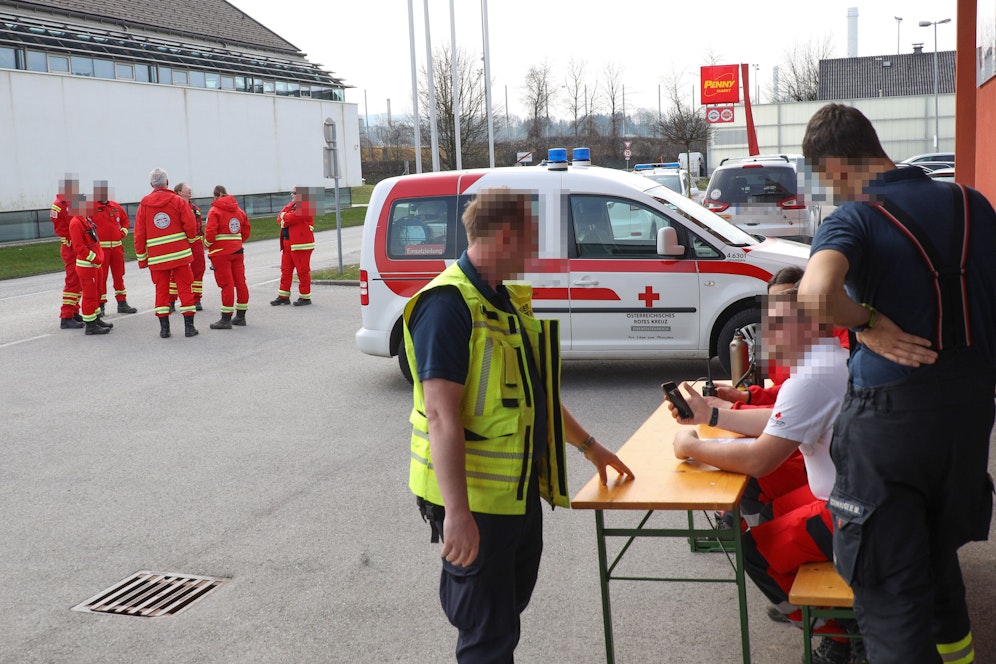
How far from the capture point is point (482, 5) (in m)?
34.7

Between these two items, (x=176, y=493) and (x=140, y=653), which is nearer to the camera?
(x=140, y=653)

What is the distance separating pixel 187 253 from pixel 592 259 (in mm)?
6669

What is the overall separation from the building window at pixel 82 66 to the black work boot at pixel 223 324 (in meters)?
24.7

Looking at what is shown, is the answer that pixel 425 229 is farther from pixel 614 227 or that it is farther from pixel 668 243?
pixel 668 243

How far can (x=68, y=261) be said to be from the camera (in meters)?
14.7

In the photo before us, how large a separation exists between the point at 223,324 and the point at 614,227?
6.94 m

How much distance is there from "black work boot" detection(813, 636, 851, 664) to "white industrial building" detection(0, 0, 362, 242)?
24044 mm

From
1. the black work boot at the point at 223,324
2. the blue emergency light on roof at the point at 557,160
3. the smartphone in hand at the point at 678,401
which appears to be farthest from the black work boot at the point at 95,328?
the smartphone in hand at the point at 678,401

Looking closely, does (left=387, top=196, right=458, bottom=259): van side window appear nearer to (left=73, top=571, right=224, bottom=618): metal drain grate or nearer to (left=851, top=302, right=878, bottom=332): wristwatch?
(left=73, top=571, right=224, bottom=618): metal drain grate

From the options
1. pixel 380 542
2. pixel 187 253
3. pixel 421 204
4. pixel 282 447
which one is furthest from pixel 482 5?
pixel 380 542

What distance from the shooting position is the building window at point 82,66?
35.2 metres

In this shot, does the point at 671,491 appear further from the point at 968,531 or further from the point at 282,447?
the point at 282,447

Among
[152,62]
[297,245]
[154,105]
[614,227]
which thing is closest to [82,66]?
[154,105]

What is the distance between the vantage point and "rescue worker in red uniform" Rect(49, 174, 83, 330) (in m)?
14.3
